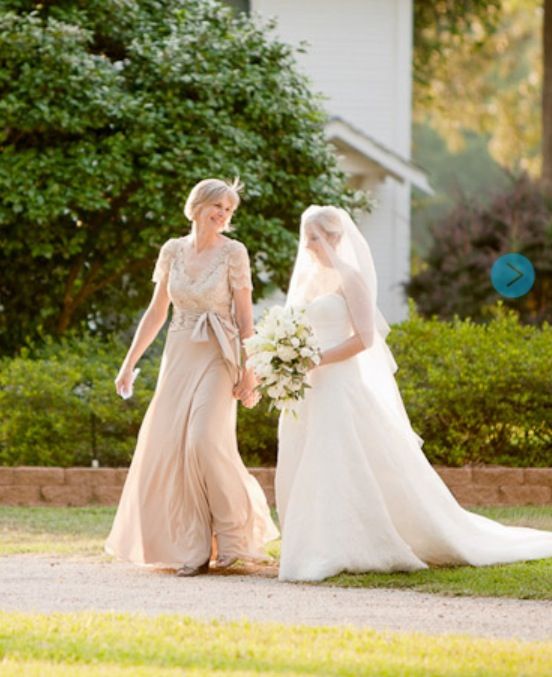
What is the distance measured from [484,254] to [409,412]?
7017 millimetres

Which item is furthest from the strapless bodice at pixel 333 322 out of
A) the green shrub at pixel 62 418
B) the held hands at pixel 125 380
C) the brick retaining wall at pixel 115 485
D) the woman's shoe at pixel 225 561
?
the green shrub at pixel 62 418

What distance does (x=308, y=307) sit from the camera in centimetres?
941

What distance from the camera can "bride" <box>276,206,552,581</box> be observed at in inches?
357

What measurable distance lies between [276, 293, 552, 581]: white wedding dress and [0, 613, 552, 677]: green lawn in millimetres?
1928

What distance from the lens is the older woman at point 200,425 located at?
9398 millimetres

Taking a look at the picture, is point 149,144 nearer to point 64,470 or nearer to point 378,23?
point 64,470

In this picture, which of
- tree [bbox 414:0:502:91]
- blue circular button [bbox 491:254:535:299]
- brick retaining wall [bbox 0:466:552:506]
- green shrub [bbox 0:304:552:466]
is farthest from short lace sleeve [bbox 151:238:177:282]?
tree [bbox 414:0:502:91]

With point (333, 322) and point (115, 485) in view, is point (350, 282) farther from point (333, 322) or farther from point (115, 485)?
point (115, 485)

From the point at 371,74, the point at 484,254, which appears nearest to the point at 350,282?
the point at 484,254

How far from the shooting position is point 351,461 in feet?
30.2

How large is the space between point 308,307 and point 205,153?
561 centimetres

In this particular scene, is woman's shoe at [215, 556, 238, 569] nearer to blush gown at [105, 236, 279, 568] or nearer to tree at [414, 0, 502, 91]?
blush gown at [105, 236, 279, 568]

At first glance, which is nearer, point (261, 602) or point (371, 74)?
point (261, 602)

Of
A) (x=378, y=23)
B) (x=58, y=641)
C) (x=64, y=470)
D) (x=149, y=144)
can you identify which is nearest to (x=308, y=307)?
(x=58, y=641)
